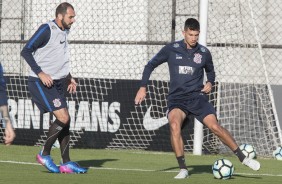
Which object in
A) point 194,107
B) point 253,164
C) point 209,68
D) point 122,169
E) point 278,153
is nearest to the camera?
point 253,164

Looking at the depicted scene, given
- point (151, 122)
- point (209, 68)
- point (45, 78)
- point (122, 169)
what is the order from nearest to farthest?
point (45, 78)
point (209, 68)
point (122, 169)
point (151, 122)

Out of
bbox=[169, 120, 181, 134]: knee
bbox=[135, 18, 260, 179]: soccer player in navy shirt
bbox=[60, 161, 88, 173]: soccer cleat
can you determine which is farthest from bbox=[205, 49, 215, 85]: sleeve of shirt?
bbox=[60, 161, 88, 173]: soccer cleat

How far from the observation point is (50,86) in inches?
445

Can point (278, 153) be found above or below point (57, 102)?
below

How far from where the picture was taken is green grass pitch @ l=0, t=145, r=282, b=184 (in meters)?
10.5

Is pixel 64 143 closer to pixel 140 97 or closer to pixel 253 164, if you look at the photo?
pixel 140 97

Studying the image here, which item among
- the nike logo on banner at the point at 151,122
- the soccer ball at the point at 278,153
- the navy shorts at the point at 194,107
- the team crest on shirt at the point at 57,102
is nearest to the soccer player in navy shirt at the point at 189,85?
the navy shorts at the point at 194,107

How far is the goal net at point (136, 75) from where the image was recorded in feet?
54.1

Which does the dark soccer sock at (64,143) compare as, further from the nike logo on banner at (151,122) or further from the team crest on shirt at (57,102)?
the nike logo on banner at (151,122)

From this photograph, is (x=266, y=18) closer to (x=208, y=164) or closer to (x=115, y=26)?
(x=115, y=26)

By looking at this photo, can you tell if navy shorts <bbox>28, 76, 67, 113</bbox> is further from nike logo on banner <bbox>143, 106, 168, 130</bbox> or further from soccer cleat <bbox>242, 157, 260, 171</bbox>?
nike logo on banner <bbox>143, 106, 168, 130</bbox>

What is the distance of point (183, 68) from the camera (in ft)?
37.9

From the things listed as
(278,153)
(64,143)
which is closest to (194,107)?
(64,143)

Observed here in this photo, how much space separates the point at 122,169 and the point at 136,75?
6.41 m
